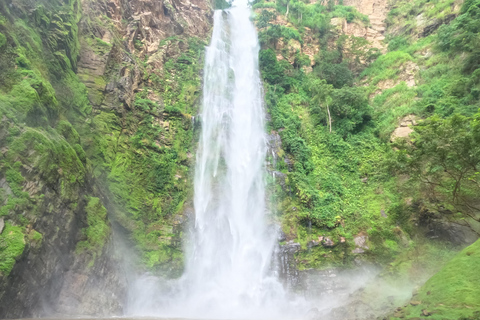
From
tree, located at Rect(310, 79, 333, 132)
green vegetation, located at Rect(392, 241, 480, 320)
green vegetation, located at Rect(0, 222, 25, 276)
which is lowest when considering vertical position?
green vegetation, located at Rect(392, 241, 480, 320)

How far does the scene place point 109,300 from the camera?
416 inches

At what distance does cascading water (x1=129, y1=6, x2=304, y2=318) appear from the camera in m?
13.0

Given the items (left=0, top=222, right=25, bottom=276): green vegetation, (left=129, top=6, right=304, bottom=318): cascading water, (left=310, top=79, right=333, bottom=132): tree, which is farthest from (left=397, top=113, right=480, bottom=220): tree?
(left=0, top=222, right=25, bottom=276): green vegetation

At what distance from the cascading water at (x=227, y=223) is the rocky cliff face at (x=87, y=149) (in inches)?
44.6

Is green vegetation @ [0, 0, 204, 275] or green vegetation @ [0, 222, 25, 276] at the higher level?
green vegetation @ [0, 0, 204, 275]

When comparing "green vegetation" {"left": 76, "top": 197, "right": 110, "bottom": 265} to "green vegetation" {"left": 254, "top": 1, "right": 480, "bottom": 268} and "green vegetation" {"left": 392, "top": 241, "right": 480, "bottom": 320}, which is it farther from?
"green vegetation" {"left": 392, "top": 241, "right": 480, "bottom": 320}

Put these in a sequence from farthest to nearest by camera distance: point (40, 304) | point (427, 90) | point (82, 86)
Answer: point (427, 90)
point (82, 86)
point (40, 304)

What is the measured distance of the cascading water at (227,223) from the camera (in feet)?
42.8

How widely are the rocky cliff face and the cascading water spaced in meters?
1.13

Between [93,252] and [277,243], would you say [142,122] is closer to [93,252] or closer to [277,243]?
[93,252]

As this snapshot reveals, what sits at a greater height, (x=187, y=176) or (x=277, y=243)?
(x=187, y=176)

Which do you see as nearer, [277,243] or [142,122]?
[277,243]

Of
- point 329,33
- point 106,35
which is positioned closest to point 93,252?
point 106,35

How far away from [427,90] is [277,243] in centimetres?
1470
